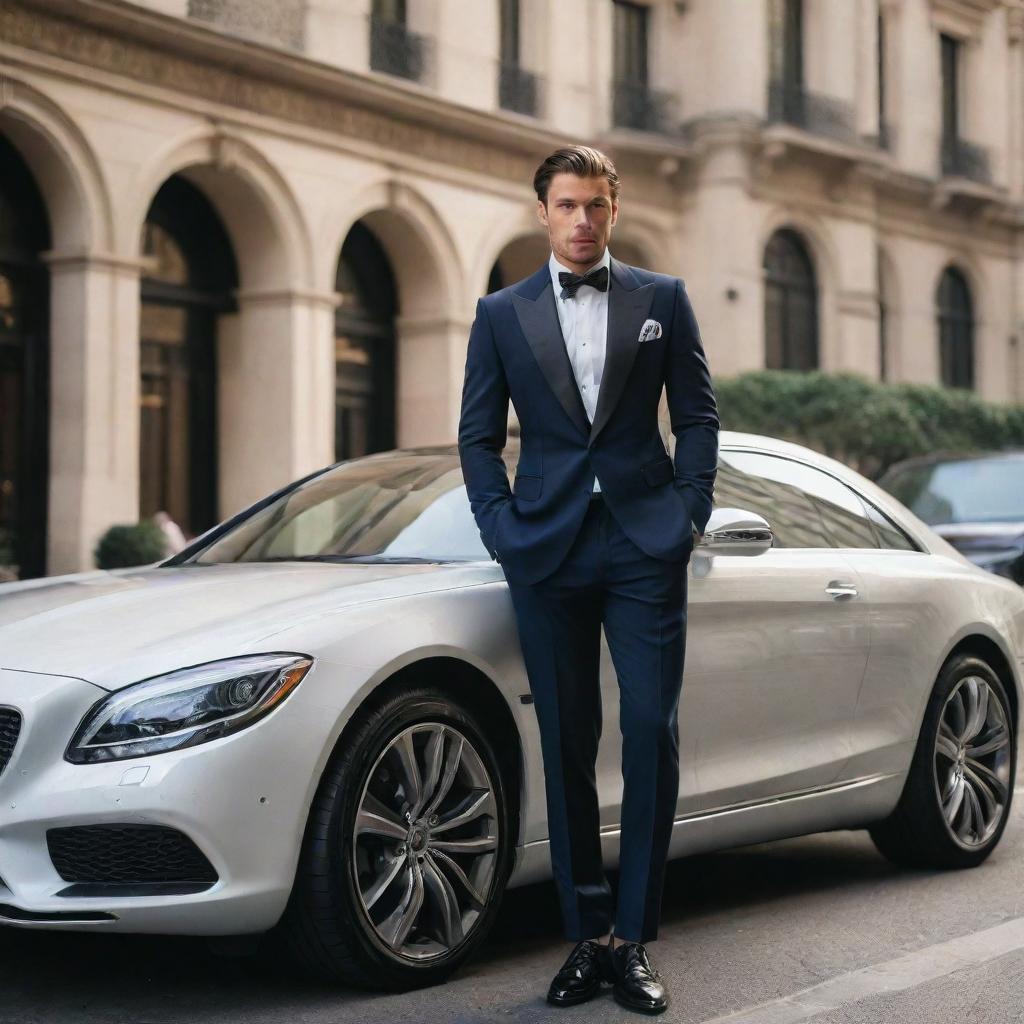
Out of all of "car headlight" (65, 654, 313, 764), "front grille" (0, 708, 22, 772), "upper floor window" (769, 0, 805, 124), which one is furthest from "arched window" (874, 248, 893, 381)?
"front grille" (0, 708, 22, 772)

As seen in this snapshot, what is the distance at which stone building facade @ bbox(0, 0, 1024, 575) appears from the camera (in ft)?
59.3

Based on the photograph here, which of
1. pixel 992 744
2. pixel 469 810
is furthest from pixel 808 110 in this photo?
pixel 469 810

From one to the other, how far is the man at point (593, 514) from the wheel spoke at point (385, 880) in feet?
1.26

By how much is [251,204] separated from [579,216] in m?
16.6

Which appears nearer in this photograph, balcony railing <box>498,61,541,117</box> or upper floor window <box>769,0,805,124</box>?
balcony railing <box>498,61,541,117</box>

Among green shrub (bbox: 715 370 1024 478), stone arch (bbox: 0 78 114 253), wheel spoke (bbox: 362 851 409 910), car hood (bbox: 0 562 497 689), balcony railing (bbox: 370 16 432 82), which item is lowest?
wheel spoke (bbox: 362 851 409 910)

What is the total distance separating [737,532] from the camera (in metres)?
4.79

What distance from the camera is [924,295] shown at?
104ft

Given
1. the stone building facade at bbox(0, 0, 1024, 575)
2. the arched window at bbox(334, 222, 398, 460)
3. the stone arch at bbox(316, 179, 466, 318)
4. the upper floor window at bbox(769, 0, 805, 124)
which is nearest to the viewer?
the stone building facade at bbox(0, 0, 1024, 575)

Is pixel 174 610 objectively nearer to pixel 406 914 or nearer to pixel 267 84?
pixel 406 914

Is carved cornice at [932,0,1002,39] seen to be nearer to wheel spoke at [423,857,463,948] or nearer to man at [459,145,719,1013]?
man at [459,145,719,1013]

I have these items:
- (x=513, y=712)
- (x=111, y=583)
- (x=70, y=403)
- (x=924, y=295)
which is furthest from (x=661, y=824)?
(x=924, y=295)

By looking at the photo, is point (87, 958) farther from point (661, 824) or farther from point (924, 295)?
point (924, 295)

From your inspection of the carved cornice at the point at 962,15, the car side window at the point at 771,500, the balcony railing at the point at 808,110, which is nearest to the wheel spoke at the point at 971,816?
the car side window at the point at 771,500
